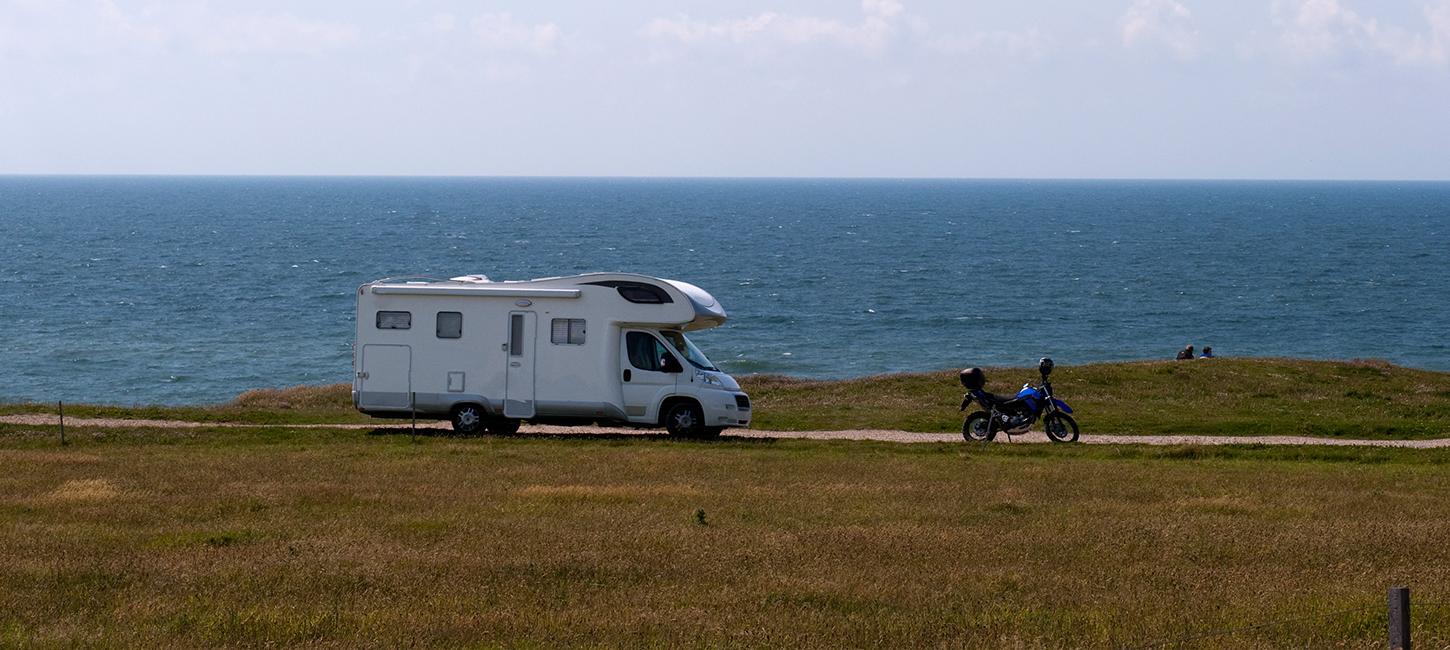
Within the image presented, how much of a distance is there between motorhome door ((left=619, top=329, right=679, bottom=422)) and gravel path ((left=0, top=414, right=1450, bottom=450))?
4.86 ft

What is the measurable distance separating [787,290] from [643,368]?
2479 inches

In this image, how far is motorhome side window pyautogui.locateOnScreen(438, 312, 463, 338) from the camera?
25.3 m

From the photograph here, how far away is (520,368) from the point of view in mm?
25312

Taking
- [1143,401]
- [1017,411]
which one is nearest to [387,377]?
[1017,411]

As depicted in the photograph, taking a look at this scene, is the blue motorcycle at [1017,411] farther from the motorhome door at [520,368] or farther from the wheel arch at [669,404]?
the motorhome door at [520,368]

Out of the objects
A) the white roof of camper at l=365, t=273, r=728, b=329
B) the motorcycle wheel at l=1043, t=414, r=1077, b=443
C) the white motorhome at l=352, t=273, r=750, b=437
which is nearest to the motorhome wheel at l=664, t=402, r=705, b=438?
the white motorhome at l=352, t=273, r=750, b=437

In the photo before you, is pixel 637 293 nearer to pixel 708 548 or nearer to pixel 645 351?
pixel 645 351

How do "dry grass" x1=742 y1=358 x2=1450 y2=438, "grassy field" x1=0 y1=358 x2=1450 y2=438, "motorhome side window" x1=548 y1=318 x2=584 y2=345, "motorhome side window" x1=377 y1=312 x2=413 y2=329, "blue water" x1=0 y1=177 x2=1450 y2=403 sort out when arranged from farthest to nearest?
"blue water" x1=0 y1=177 x2=1450 y2=403 → "grassy field" x1=0 y1=358 x2=1450 y2=438 → "dry grass" x1=742 y1=358 x2=1450 y2=438 → "motorhome side window" x1=377 y1=312 x2=413 y2=329 → "motorhome side window" x1=548 y1=318 x2=584 y2=345

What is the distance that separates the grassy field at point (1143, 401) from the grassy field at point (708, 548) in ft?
15.5

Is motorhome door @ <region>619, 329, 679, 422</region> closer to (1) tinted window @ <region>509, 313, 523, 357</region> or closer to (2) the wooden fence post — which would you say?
(1) tinted window @ <region>509, 313, 523, 357</region>

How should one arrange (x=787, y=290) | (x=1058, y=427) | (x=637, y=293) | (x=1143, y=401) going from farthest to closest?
(x=787, y=290), (x=1143, y=401), (x=637, y=293), (x=1058, y=427)

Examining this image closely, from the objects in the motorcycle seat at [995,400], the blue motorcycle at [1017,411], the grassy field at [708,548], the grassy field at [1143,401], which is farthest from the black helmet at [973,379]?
the grassy field at [1143,401]

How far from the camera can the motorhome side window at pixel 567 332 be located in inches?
993

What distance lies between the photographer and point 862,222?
7101 inches
